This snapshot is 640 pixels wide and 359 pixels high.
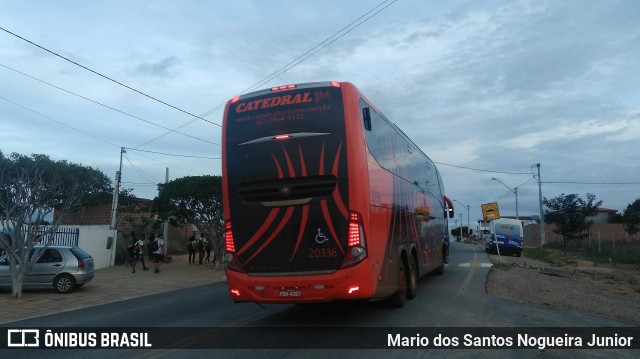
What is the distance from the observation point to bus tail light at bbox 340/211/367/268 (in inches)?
299

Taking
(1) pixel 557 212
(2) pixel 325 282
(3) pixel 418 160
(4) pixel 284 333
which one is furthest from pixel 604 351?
(1) pixel 557 212

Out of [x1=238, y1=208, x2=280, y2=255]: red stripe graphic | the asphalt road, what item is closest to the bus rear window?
[x1=238, y1=208, x2=280, y2=255]: red stripe graphic

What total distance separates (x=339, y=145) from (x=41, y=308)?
921 cm

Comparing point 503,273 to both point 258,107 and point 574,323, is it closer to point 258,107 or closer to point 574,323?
point 574,323

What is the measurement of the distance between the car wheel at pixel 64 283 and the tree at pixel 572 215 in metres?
32.3

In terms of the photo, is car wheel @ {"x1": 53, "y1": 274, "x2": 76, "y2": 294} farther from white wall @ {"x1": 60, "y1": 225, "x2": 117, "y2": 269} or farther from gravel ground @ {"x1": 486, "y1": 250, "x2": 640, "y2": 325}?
gravel ground @ {"x1": 486, "y1": 250, "x2": 640, "y2": 325}

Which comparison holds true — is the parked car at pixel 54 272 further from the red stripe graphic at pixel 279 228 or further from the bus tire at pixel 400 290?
the bus tire at pixel 400 290

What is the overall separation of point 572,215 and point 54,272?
33.1 meters

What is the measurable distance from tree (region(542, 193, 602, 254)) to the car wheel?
106 ft

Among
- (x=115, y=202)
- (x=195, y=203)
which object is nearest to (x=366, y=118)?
(x=195, y=203)

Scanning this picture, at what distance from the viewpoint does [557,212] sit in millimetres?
36156

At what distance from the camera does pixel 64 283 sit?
15.1 metres

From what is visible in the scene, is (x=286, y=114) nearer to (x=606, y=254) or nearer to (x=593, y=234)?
(x=606, y=254)

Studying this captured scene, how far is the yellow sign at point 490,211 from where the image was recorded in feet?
75.4
